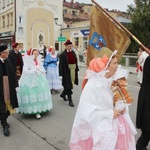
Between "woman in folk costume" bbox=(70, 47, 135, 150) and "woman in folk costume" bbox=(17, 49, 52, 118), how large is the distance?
321 cm

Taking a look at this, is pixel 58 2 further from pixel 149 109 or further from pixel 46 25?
pixel 149 109

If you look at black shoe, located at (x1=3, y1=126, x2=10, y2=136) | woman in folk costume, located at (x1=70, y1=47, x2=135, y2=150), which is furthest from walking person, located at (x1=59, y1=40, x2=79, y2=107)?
woman in folk costume, located at (x1=70, y1=47, x2=135, y2=150)

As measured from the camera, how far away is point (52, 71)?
31.7 feet

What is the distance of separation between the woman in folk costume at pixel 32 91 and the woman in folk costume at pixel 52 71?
310 centimetres

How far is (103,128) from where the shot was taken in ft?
8.84

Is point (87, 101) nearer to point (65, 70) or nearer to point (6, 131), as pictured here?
point (6, 131)

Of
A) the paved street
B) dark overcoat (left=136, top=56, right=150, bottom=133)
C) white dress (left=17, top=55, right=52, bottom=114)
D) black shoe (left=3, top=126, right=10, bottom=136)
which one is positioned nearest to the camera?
dark overcoat (left=136, top=56, right=150, bottom=133)

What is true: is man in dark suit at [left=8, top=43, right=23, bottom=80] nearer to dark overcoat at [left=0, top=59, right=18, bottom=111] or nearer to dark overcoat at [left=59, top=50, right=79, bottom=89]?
dark overcoat at [left=59, top=50, right=79, bottom=89]

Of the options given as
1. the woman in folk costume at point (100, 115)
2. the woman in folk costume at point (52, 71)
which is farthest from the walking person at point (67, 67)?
the woman in folk costume at point (100, 115)

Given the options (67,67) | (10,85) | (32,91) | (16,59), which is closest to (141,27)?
(67,67)

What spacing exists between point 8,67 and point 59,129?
1.50 m

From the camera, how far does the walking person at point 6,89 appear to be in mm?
5020

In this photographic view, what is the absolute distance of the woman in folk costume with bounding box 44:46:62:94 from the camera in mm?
9508

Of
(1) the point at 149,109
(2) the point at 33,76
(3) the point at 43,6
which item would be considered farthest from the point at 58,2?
(1) the point at 149,109
